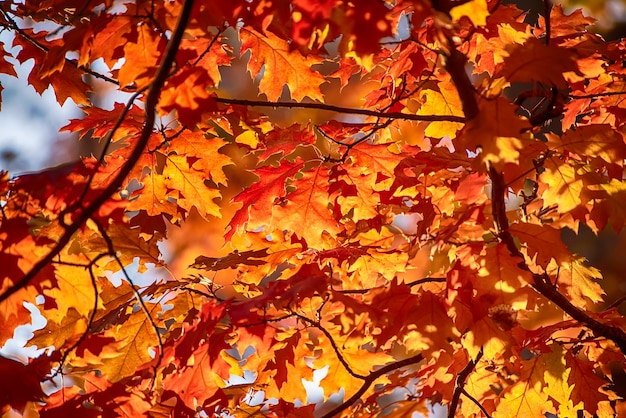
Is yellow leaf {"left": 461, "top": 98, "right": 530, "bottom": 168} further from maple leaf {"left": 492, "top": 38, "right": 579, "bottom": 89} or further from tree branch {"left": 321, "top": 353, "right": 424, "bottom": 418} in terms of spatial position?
tree branch {"left": 321, "top": 353, "right": 424, "bottom": 418}

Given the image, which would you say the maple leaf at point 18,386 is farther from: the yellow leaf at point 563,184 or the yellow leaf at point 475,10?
the yellow leaf at point 563,184

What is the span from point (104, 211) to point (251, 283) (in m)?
0.69

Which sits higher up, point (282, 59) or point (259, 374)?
point (282, 59)

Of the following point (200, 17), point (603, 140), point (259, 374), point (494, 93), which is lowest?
point (259, 374)

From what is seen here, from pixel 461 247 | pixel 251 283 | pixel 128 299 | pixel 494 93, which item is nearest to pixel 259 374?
pixel 251 283

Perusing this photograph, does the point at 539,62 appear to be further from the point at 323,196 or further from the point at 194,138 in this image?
the point at 194,138

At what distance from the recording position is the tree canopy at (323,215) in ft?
4.74

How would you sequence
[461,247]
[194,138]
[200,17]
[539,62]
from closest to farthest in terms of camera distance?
[539,62] → [200,17] → [461,247] → [194,138]

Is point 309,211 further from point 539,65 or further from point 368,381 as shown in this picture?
point 539,65

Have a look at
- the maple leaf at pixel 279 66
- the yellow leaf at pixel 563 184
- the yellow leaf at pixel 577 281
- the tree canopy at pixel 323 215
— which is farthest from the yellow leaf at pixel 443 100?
the yellow leaf at pixel 577 281

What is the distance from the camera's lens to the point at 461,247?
173cm

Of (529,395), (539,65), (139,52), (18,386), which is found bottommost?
(529,395)

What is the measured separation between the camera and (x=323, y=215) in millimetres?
1974

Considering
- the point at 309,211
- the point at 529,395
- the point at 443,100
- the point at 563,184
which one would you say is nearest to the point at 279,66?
the point at 309,211
